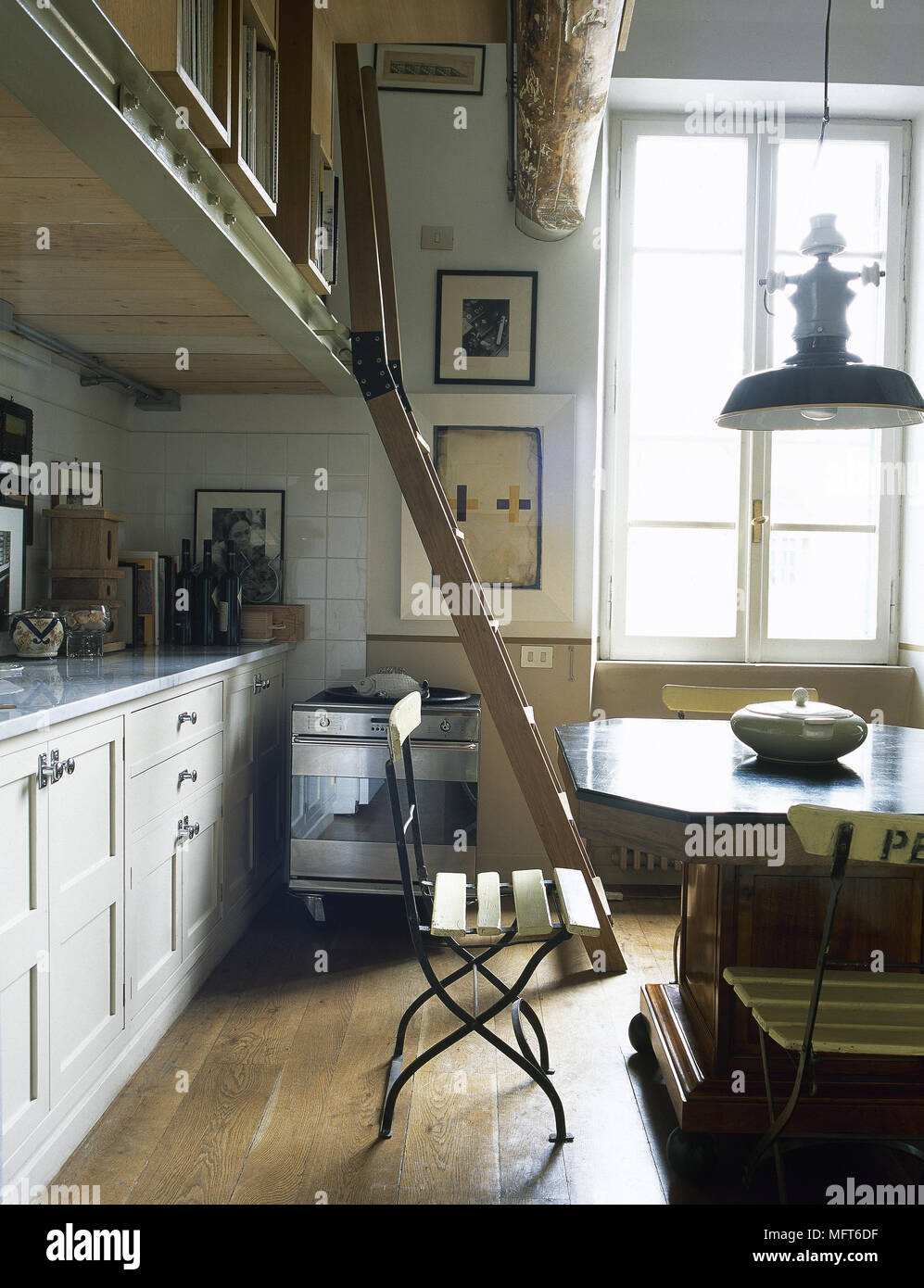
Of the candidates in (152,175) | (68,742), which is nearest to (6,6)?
(152,175)

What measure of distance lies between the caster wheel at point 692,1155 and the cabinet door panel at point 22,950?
52.0 inches

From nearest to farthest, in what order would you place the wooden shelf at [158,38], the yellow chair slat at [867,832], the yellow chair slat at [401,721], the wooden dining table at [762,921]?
1. the yellow chair slat at [867,832]
2. the wooden shelf at [158,38]
3. the wooden dining table at [762,921]
4. the yellow chair slat at [401,721]

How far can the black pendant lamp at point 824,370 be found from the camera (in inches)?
84.1

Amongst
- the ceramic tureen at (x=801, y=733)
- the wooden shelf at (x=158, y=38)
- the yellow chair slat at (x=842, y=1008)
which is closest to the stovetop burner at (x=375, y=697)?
the ceramic tureen at (x=801, y=733)

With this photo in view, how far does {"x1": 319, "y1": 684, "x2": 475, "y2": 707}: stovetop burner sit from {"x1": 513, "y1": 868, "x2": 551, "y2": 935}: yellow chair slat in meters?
1.16

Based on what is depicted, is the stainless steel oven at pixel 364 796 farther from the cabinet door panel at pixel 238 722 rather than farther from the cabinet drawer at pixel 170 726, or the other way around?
the cabinet drawer at pixel 170 726

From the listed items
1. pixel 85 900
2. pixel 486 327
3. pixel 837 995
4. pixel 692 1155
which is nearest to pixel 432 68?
pixel 486 327

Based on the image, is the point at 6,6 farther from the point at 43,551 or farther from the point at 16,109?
the point at 43,551

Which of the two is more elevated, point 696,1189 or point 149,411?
point 149,411

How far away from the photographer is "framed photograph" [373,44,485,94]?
4027 millimetres

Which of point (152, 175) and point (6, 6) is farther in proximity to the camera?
point (152, 175)

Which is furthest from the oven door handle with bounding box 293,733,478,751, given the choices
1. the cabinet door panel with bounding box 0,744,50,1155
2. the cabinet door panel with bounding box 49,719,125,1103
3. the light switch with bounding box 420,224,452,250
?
the light switch with bounding box 420,224,452,250

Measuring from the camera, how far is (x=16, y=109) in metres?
1.63
